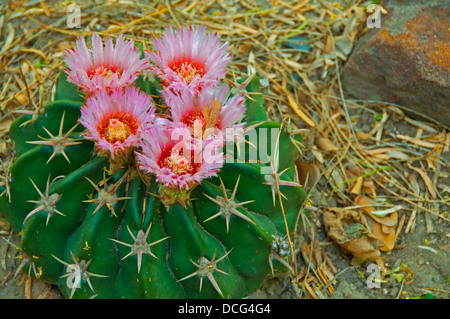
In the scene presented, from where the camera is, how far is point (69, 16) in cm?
287

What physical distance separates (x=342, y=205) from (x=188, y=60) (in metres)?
1.25

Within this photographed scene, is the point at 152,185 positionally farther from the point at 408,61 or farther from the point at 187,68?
the point at 408,61

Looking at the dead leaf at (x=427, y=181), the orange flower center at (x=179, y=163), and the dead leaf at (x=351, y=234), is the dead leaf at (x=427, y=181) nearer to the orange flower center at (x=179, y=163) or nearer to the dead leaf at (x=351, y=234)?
the dead leaf at (x=351, y=234)

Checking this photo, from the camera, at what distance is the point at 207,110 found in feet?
4.92

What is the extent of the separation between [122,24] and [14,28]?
66 centimetres

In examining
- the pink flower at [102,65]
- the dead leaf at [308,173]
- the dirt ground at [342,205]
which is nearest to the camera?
the pink flower at [102,65]

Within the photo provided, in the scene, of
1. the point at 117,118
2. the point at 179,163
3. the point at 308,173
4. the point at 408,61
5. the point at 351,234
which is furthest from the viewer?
the point at 408,61

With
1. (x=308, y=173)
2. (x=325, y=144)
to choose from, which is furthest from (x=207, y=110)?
(x=325, y=144)

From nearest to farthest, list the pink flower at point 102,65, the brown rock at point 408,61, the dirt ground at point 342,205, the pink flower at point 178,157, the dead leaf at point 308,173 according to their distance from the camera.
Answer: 1. the pink flower at point 178,157
2. the pink flower at point 102,65
3. the dirt ground at point 342,205
4. the dead leaf at point 308,173
5. the brown rock at point 408,61

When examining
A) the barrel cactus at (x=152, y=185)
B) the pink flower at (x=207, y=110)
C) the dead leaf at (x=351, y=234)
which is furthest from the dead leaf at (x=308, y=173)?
the pink flower at (x=207, y=110)

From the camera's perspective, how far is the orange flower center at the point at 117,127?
4.94 feet

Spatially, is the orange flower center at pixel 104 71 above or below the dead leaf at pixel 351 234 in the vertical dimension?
above

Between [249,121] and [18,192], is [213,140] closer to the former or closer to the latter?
[249,121]

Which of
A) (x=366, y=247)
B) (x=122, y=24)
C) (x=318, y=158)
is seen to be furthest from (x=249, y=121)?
(x=122, y=24)
